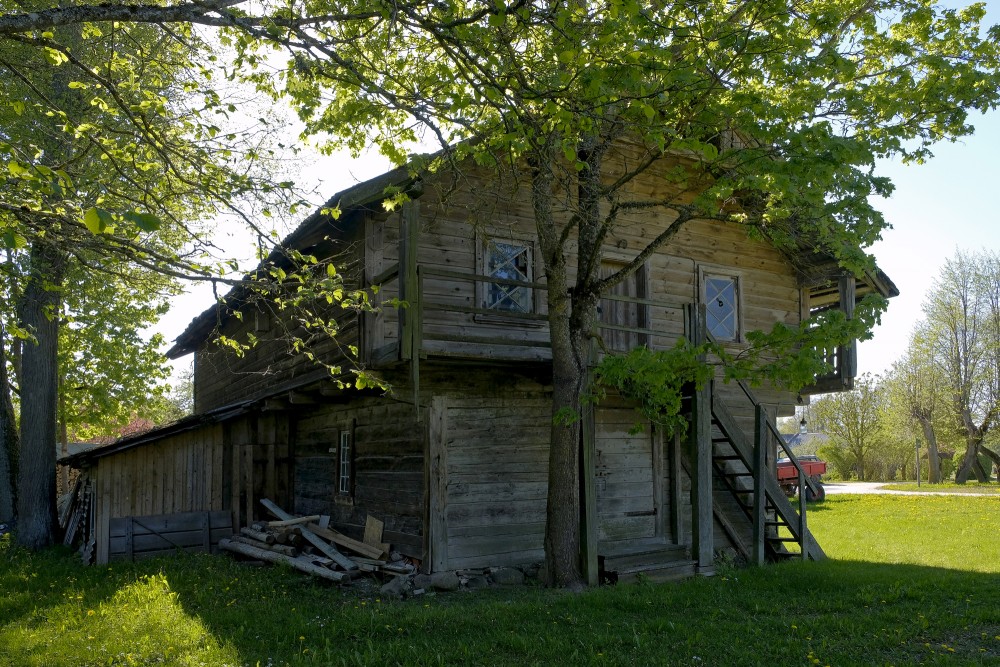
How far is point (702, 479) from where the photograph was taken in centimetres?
1195

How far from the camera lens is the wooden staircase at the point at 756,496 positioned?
12266 millimetres

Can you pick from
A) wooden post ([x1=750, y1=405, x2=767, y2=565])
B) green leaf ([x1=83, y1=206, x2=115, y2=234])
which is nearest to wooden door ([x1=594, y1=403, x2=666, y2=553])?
wooden post ([x1=750, y1=405, x2=767, y2=565])

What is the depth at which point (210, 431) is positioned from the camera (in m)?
16.2

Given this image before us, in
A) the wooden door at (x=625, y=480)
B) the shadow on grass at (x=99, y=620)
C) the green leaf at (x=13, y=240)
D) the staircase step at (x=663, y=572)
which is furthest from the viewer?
the wooden door at (x=625, y=480)

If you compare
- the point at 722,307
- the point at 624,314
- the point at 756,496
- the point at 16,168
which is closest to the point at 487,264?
the point at 624,314

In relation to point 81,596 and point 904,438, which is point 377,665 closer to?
point 81,596

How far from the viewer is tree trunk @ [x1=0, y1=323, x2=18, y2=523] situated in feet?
58.7

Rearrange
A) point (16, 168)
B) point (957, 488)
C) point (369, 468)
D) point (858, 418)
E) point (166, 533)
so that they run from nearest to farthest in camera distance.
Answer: point (16, 168) → point (369, 468) → point (166, 533) → point (957, 488) → point (858, 418)

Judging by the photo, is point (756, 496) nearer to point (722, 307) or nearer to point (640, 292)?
point (640, 292)

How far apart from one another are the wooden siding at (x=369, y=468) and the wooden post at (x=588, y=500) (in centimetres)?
223

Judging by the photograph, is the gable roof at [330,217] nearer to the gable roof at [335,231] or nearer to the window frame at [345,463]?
the gable roof at [335,231]

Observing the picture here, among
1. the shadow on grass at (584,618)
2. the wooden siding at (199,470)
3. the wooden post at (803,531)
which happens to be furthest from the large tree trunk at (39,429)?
the wooden post at (803,531)

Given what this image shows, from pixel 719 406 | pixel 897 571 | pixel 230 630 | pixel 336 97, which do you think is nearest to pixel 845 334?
pixel 719 406

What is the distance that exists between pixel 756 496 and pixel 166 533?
32.3ft
